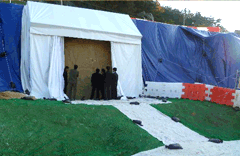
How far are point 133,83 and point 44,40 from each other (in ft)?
16.3

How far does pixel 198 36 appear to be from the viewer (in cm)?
1741

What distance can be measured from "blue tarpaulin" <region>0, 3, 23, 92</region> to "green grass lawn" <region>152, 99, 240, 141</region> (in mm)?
6278

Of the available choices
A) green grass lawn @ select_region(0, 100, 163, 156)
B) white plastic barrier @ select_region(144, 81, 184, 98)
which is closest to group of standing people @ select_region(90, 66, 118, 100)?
white plastic barrier @ select_region(144, 81, 184, 98)

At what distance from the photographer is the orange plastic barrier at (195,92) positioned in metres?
13.0

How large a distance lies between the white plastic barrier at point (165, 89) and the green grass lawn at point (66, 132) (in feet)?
17.5

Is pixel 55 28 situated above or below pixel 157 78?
above

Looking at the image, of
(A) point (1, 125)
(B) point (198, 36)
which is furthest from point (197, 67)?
(A) point (1, 125)

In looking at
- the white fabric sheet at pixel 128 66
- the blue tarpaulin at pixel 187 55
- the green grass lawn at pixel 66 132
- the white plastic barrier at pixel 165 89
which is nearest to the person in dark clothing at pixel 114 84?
→ the white fabric sheet at pixel 128 66

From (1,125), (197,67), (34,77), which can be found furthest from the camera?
(197,67)

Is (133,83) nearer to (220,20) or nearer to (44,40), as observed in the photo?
(44,40)

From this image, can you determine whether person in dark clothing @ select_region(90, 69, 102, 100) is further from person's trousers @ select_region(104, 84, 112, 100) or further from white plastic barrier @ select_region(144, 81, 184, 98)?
white plastic barrier @ select_region(144, 81, 184, 98)

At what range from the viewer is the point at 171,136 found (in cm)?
822

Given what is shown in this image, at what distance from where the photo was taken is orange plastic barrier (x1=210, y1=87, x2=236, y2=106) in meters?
12.1

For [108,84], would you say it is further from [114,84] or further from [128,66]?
[128,66]
